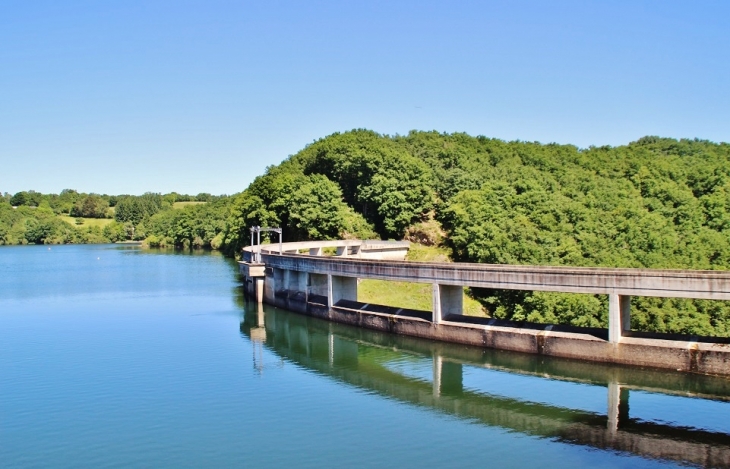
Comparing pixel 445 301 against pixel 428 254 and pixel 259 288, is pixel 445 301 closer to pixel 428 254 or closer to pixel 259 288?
pixel 259 288

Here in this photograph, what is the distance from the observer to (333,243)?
251 feet

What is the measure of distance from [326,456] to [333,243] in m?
52.7

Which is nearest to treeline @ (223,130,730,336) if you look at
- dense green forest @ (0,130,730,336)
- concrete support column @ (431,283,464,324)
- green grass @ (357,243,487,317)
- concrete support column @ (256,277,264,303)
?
dense green forest @ (0,130,730,336)

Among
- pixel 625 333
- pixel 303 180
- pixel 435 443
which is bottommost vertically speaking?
pixel 435 443

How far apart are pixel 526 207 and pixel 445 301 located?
3742 centimetres

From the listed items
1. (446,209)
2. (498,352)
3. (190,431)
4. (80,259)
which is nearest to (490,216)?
(446,209)

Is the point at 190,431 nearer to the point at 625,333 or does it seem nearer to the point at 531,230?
the point at 625,333

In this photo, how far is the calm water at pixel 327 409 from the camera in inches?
968

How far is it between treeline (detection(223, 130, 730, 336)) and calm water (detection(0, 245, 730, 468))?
15.2m

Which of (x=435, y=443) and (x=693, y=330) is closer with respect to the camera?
(x=435, y=443)

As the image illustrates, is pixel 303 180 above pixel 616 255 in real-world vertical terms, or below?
above

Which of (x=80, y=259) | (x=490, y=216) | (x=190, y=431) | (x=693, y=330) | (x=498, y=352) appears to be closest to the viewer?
(x=190, y=431)

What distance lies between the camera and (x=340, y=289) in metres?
54.1

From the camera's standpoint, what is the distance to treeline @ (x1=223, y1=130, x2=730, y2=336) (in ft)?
187
